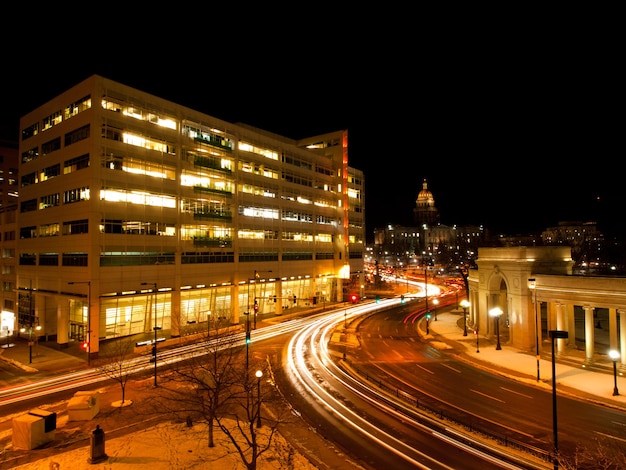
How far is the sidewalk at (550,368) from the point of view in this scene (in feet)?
94.6

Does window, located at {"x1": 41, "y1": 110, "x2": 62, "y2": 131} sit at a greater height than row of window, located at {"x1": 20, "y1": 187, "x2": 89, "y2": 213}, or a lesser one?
greater

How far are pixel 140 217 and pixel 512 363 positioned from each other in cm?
4356

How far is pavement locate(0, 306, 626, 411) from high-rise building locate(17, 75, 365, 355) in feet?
10.2

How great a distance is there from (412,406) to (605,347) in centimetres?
2848

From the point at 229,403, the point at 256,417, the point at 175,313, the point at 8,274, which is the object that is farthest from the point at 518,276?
the point at 8,274

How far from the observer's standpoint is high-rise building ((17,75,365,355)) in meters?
44.7

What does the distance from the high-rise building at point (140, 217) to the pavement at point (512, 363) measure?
3109 mm

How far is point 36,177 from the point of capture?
52.8m

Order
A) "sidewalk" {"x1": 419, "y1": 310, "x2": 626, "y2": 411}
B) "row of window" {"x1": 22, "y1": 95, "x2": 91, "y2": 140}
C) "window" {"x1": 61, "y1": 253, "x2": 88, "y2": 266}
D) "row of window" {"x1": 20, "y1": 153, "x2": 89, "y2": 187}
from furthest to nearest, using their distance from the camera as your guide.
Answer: "row of window" {"x1": 22, "y1": 95, "x2": 91, "y2": 140}
"row of window" {"x1": 20, "y1": 153, "x2": 89, "y2": 187}
"window" {"x1": 61, "y1": 253, "x2": 88, "y2": 266}
"sidewalk" {"x1": 419, "y1": 310, "x2": 626, "y2": 411}

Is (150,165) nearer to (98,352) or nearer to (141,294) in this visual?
(141,294)

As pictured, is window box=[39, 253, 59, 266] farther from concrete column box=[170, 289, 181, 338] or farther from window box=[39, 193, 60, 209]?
concrete column box=[170, 289, 181, 338]

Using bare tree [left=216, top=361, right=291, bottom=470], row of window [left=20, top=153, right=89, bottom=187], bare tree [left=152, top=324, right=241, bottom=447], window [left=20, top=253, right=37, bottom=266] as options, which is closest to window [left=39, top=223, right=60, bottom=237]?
window [left=20, top=253, right=37, bottom=266]

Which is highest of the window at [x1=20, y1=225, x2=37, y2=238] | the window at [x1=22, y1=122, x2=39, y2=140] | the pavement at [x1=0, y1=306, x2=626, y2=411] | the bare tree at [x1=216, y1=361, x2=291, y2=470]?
the window at [x1=22, y1=122, x2=39, y2=140]

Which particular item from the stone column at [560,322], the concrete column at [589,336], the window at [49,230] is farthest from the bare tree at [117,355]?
the concrete column at [589,336]
